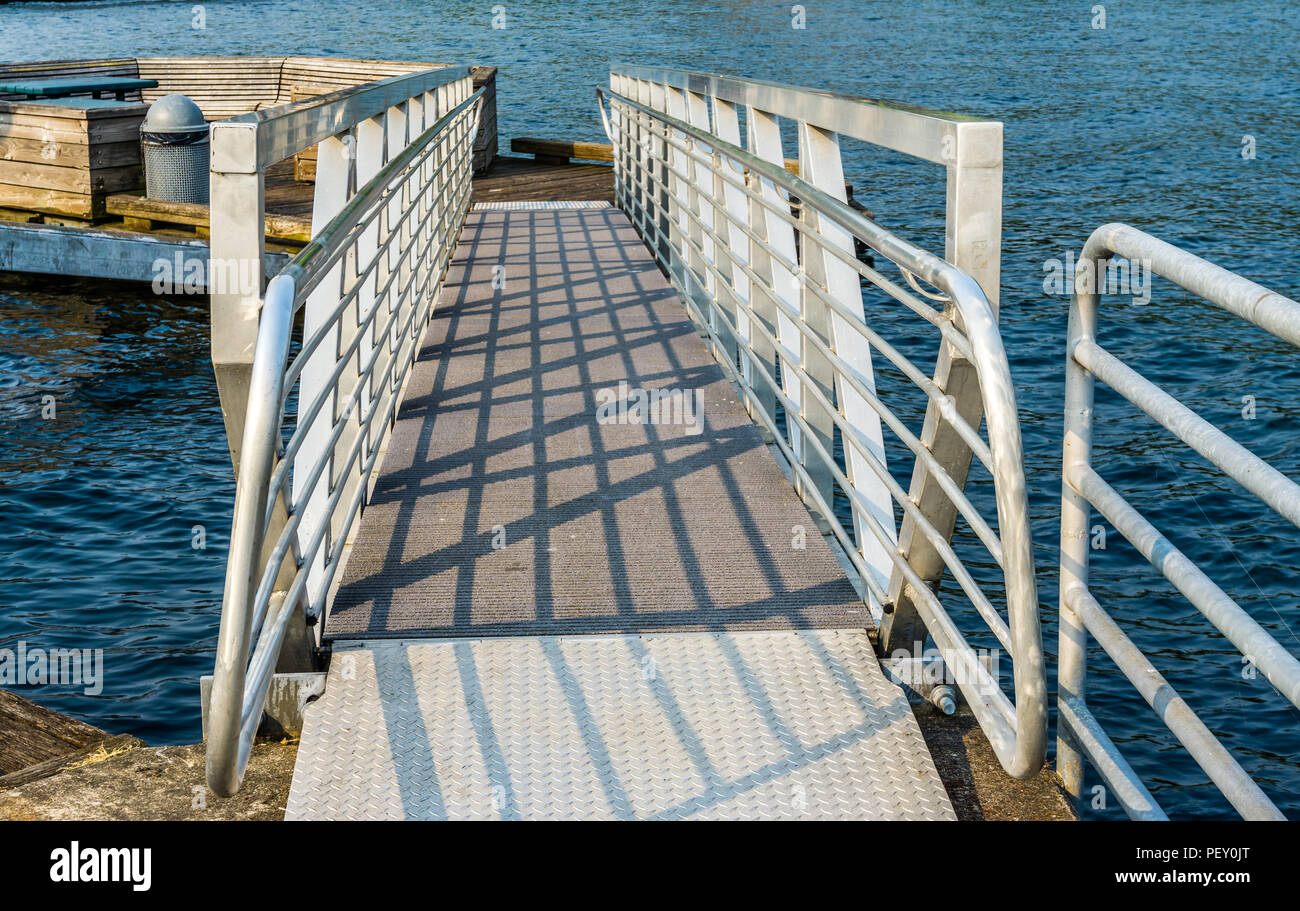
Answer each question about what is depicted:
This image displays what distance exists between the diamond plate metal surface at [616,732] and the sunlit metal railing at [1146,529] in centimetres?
35

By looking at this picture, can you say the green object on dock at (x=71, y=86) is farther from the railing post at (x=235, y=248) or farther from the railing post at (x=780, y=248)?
the railing post at (x=235, y=248)

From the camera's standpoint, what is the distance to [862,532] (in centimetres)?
371

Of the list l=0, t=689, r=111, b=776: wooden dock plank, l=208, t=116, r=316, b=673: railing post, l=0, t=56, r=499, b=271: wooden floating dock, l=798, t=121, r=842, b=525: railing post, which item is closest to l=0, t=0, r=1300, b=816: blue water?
l=0, t=56, r=499, b=271: wooden floating dock

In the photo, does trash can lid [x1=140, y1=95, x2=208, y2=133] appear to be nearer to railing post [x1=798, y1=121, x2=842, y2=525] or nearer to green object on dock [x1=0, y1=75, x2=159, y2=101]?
green object on dock [x1=0, y1=75, x2=159, y2=101]

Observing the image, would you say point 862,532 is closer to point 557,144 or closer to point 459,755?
point 459,755

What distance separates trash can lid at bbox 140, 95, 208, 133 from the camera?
11.7 metres

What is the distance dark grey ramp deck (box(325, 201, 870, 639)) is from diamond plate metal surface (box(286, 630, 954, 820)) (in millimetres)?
155

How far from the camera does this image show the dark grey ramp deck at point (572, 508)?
3449 millimetres

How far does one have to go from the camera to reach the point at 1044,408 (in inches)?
395

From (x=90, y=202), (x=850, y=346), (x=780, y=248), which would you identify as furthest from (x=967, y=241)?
(x=90, y=202)

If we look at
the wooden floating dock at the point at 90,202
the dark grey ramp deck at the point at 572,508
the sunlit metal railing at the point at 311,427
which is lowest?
the dark grey ramp deck at the point at 572,508

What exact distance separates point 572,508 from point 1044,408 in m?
6.76

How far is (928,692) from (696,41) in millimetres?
40427

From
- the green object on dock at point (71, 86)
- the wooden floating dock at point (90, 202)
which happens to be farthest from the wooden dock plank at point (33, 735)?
the green object on dock at point (71, 86)
